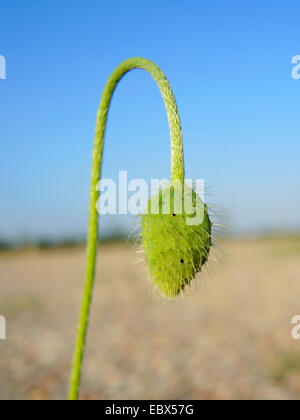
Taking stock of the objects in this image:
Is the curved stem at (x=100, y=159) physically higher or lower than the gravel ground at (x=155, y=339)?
higher

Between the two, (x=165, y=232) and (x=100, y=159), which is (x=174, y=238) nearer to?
(x=165, y=232)

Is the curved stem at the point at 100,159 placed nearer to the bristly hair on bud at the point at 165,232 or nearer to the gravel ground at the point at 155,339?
the bristly hair on bud at the point at 165,232

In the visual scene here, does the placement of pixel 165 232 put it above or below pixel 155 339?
above

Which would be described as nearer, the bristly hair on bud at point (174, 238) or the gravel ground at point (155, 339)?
the bristly hair on bud at point (174, 238)

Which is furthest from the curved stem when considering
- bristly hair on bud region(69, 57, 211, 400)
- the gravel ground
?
the gravel ground

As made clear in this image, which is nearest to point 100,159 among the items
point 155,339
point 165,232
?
point 165,232

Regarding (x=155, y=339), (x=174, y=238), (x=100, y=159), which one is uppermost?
(x=100, y=159)

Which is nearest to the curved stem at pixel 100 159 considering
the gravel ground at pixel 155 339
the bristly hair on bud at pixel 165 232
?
the bristly hair on bud at pixel 165 232
